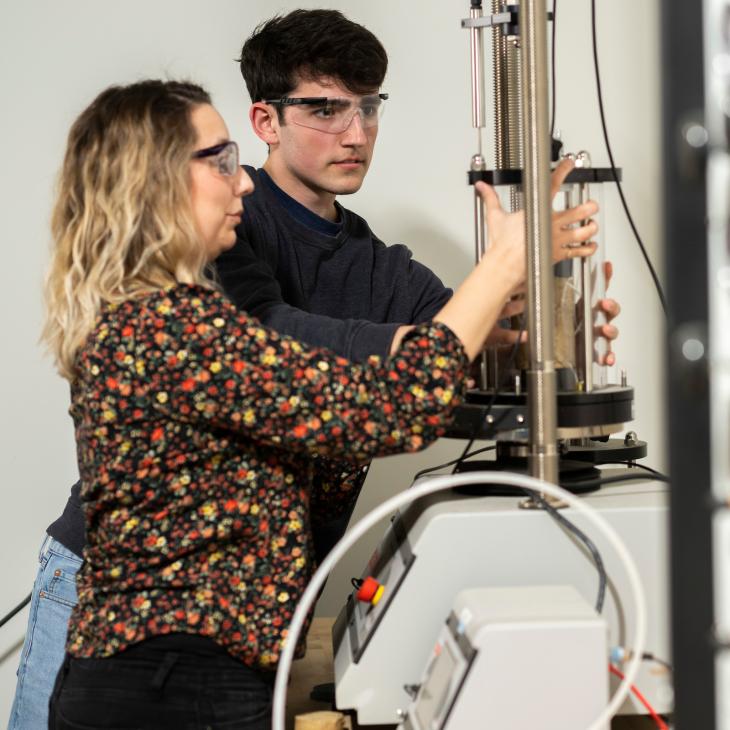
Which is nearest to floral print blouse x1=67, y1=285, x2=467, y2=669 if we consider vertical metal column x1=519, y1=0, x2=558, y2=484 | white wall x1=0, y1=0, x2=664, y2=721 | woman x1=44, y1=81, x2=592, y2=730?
woman x1=44, y1=81, x2=592, y2=730

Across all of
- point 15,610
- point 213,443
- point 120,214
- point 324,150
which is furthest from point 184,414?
point 15,610

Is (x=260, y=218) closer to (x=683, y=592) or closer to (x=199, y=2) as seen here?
(x=199, y=2)

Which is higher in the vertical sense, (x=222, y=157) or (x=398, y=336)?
(x=222, y=157)

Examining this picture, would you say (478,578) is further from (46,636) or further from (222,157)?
(46,636)

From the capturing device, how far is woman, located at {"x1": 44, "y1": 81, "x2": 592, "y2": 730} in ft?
3.89

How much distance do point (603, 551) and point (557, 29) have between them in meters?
1.59

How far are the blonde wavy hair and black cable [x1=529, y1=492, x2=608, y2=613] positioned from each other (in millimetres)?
471

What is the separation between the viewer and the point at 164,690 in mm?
1243

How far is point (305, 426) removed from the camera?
3.92 feet

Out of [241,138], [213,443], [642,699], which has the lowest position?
[642,699]

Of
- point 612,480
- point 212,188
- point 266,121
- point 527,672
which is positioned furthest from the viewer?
point 266,121

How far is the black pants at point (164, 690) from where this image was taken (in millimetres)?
1237

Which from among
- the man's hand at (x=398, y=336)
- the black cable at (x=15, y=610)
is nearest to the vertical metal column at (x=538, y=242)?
the man's hand at (x=398, y=336)

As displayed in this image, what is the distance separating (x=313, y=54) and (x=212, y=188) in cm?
62
